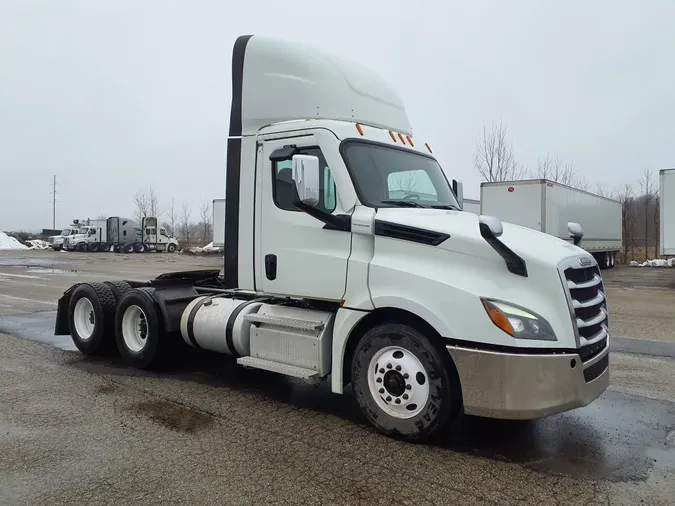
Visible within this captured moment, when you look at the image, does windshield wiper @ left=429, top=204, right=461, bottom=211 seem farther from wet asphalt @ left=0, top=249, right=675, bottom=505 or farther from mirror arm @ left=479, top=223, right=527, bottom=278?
wet asphalt @ left=0, top=249, right=675, bottom=505

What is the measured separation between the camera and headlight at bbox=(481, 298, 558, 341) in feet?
12.9

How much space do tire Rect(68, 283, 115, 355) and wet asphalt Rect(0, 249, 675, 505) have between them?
39.0 inches

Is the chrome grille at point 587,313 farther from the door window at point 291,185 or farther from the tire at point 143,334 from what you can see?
the tire at point 143,334

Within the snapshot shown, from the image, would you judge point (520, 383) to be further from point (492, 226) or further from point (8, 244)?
point (8, 244)

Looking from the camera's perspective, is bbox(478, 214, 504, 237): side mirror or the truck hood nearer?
bbox(478, 214, 504, 237): side mirror

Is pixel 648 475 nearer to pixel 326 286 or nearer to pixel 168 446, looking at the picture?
pixel 326 286

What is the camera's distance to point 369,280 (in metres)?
4.64

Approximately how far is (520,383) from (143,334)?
16.3ft

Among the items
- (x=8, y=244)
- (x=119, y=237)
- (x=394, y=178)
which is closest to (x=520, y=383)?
(x=394, y=178)

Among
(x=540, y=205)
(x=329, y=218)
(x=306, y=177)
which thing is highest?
(x=540, y=205)

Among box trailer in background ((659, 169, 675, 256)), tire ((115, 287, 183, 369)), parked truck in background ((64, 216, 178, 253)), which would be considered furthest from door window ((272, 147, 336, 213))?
parked truck in background ((64, 216, 178, 253))

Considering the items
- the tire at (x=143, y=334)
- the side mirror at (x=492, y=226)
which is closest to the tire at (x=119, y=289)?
the tire at (x=143, y=334)

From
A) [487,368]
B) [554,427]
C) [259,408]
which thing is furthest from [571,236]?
[259,408]

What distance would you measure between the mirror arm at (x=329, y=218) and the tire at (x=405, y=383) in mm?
953
